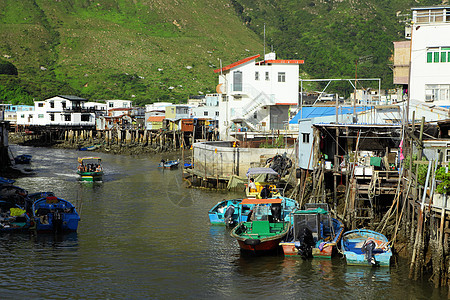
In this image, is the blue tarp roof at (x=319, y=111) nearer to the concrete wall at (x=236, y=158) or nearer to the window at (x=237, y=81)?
the concrete wall at (x=236, y=158)

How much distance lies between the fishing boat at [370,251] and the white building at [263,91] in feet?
133

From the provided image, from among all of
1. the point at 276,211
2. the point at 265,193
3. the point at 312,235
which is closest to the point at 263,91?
the point at 265,193

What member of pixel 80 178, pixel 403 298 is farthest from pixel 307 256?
pixel 80 178

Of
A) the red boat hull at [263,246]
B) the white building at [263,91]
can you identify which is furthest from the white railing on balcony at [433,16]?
the white building at [263,91]

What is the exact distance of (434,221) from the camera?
23.5m

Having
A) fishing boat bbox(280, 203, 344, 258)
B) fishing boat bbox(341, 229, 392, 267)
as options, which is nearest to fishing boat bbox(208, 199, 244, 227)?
fishing boat bbox(280, 203, 344, 258)

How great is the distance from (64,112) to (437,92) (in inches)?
3690

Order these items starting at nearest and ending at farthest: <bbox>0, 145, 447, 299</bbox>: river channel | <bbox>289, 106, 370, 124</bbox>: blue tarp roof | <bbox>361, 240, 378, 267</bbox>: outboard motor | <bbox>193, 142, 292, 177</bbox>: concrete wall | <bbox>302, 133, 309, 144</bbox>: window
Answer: <bbox>0, 145, 447, 299</bbox>: river channel < <bbox>361, 240, 378, 267</bbox>: outboard motor < <bbox>302, 133, 309, 144</bbox>: window < <bbox>289, 106, 370, 124</bbox>: blue tarp roof < <bbox>193, 142, 292, 177</bbox>: concrete wall

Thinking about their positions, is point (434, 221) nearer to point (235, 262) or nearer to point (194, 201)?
point (235, 262)

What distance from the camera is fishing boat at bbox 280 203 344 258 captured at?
27953 mm

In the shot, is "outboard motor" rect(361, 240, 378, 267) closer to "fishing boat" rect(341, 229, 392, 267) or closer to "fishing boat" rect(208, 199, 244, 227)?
"fishing boat" rect(341, 229, 392, 267)

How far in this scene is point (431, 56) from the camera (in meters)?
42.9

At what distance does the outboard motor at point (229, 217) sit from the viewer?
35.6 meters

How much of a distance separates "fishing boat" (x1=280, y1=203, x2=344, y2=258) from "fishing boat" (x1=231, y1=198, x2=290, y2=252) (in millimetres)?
650
